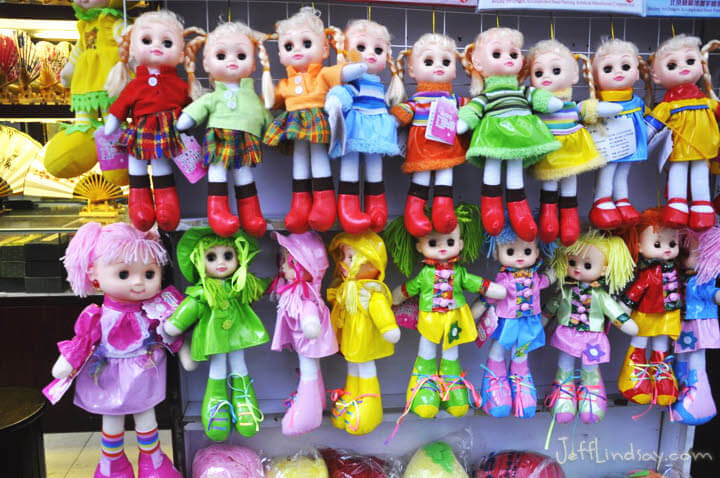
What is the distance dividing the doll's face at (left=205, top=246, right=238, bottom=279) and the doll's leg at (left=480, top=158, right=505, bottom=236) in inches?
28.8

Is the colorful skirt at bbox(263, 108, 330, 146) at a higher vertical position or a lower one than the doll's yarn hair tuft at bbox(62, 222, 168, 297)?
higher

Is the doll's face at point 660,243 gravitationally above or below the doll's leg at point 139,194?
below

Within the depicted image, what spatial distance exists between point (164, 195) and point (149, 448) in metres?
0.80

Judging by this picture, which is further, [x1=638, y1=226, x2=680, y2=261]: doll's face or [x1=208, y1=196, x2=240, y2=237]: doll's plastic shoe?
[x1=638, y1=226, x2=680, y2=261]: doll's face

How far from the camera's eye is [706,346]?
1.88 meters

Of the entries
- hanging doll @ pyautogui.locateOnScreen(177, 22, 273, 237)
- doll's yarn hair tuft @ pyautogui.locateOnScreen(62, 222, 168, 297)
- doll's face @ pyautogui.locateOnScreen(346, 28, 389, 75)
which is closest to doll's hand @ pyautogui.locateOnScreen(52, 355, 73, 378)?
doll's yarn hair tuft @ pyautogui.locateOnScreen(62, 222, 168, 297)

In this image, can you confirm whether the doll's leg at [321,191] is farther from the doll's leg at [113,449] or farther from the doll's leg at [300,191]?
the doll's leg at [113,449]

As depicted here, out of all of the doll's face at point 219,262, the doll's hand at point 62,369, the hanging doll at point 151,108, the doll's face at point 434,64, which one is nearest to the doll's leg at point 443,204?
the doll's face at point 434,64

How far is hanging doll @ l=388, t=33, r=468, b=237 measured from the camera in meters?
1.61

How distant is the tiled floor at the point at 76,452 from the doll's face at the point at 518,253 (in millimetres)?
1638

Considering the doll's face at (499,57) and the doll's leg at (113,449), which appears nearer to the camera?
the doll's face at (499,57)

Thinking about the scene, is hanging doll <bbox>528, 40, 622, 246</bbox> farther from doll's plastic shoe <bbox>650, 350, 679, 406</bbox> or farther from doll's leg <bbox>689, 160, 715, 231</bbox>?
doll's plastic shoe <bbox>650, 350, 679, 406</bbox>

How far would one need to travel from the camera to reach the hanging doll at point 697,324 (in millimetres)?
1841

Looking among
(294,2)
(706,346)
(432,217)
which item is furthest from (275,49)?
(706,346)
